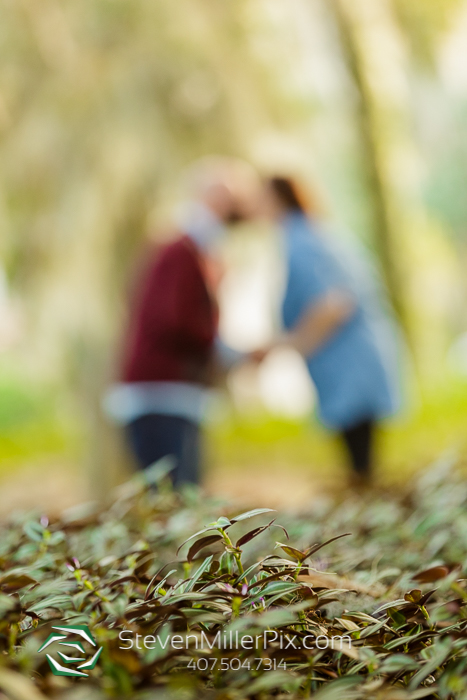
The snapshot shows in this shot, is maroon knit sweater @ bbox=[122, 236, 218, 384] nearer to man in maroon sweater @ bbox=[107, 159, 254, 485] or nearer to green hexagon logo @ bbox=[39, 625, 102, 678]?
man in maroon sweater @ bbox=[107, 159, 254, 485]

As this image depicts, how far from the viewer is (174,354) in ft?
9.80

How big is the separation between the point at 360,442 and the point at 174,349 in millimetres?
891

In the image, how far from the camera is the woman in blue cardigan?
10.0 feet

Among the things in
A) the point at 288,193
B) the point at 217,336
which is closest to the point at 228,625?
the point at 217,336

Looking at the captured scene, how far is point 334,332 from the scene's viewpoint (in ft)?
10.1

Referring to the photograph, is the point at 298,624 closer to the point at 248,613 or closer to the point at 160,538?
the point at 248,613

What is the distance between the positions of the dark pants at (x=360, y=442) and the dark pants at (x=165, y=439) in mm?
658

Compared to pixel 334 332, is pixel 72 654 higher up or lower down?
lower down

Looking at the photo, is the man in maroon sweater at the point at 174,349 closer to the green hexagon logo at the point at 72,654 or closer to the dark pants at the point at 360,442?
the dark pants at the point at 360,442

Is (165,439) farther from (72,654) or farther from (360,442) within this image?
(72,654)

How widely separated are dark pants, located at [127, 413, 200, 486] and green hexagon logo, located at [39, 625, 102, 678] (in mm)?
2345

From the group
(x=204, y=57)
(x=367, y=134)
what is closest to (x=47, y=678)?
(x=204, y=57)

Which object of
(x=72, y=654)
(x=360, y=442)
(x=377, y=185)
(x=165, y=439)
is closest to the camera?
(x=72, y=654)

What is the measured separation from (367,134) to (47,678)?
266 inches
